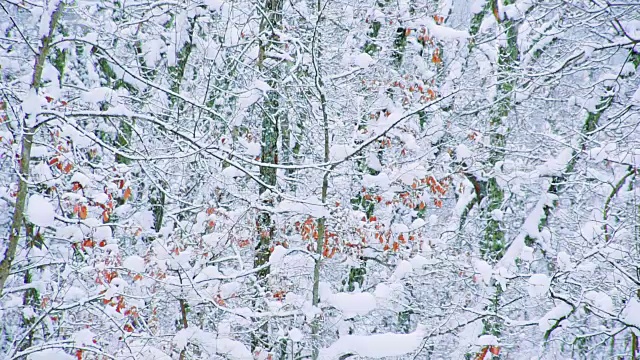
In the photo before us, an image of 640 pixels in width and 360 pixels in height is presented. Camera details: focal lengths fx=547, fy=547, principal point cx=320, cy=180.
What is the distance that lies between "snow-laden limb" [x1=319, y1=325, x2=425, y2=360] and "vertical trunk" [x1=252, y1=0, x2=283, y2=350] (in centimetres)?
81

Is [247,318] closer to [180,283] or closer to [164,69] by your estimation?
[180,283]

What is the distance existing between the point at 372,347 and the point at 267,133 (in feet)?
8.73

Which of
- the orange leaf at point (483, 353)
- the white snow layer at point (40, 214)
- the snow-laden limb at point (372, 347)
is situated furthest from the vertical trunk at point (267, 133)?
the orange leaf at point (483, 353)

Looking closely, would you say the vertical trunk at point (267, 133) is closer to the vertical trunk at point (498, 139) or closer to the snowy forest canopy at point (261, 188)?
the snowy forest canopy at point (261, 188)

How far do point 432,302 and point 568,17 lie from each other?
4.99 metres

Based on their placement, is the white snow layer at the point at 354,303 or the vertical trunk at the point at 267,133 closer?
the white snow layer at the point at 354,303

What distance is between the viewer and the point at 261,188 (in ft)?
21.2

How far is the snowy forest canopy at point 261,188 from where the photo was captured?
493cm

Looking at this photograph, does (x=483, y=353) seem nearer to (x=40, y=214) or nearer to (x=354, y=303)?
(x=354, y=303)

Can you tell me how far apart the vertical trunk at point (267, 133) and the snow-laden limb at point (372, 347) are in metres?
0.81

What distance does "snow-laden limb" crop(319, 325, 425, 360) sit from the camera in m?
5.56

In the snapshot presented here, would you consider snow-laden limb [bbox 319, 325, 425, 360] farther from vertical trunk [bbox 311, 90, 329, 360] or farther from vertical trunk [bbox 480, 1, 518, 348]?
vertical trunk [bbox 480, 1, 518, 348]

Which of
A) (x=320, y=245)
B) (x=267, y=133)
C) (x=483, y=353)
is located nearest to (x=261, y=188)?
(x=267, y=133)

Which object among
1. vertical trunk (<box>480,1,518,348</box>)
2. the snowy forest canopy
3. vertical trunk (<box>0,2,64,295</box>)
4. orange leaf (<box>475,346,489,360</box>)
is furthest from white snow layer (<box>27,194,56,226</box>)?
vertical trunk (<box>480,1,518,348</box>)
